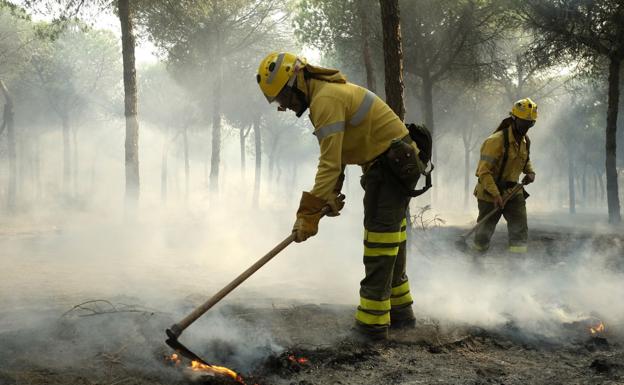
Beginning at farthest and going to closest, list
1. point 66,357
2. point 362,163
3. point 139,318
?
1. point 362,163
2. point 139,318
3. point 66,357

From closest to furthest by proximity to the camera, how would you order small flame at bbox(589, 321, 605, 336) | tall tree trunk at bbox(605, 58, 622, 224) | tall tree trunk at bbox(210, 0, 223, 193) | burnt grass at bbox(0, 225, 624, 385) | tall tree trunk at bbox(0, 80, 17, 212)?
burnt grass at bbox(0, 225, 624, 385)
small flame at bbox(589, 321, 605, 336)
tall tree trunk at bbox(605, 58, 622, 224)
tall tree trunk at bbox(210, 0, 223, 193)
tall tree trunk at bbox(0, 80, 17, 212)

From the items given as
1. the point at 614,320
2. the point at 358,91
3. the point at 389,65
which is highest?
the point at 389,65

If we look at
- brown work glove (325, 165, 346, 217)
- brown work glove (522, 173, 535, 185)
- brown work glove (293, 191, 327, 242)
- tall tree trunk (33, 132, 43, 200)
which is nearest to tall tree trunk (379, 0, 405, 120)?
brown work glove (522, 173, 535, 185)

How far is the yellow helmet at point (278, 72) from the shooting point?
11.8 feet

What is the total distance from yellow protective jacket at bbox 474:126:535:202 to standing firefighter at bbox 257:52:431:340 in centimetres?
234

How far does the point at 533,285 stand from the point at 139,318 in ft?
13.8

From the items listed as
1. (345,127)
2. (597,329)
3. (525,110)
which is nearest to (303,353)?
(345,127)

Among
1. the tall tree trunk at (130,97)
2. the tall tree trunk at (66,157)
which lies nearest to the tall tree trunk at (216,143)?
the tall tree trunk at (130,97)

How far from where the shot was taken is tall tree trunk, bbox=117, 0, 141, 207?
433 inches

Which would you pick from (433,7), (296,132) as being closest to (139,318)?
(433,7)

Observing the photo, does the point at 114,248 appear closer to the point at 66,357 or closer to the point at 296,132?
the point at 66,357

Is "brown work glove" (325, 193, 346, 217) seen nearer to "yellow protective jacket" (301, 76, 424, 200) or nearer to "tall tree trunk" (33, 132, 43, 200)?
"yellow protective jacket" (301, 76, 424, 200)

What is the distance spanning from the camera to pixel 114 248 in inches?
381

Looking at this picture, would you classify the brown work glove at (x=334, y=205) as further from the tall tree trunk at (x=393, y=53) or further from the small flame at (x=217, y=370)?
the tall tree trunk at (x=393, y=53)
